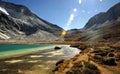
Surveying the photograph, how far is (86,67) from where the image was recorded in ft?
69.5

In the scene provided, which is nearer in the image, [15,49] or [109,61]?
[109,61]

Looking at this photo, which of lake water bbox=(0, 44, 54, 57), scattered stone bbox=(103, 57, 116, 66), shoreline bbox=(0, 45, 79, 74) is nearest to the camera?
scattered stone bbox=(103, 57, 116, 66)

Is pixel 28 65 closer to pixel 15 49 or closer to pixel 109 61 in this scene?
pixel 109 61

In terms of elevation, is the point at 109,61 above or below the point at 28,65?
above

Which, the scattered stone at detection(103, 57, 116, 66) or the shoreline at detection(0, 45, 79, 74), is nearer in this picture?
the scattered stone at detection(103, 57, 116, 66)

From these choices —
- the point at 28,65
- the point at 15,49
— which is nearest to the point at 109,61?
the point at 28,65

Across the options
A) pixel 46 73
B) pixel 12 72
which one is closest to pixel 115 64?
pixel 46 73

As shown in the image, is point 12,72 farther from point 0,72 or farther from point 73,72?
point 73,72

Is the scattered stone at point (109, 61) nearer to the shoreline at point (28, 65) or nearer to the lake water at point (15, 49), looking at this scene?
the shoreline at point (28, 65)

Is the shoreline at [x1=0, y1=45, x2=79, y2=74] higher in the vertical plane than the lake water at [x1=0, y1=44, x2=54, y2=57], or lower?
lower

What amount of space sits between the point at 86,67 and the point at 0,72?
1686 centimetres

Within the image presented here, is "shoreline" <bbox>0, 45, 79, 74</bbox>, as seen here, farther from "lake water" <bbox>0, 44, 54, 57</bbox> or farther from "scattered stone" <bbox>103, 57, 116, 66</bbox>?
"lake water" <bbox>0, 44, 54, 57</bbox>

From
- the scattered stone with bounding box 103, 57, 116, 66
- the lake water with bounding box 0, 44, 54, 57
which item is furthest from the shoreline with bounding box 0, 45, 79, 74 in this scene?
the lake water with bounding box 0, 44, 54, 57

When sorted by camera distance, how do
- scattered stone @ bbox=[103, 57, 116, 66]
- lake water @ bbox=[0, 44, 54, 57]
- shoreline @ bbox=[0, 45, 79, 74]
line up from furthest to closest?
1. lake water @ bbox=[0, 44, 54, 57]
2. shoreline @ bbox=[0, 45, 79, 74]
3. scattered stone @ bbox=[103, 57, 116, 66]
